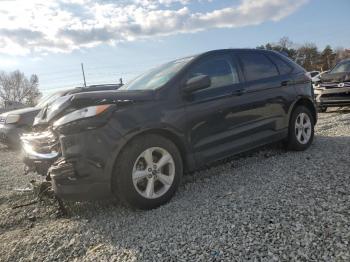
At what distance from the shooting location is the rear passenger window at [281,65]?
19.1 ft

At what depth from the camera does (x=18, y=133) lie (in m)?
9.44

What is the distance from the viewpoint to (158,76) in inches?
189

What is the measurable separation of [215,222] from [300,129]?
123 inches

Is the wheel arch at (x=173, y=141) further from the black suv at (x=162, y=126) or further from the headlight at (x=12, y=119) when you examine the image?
the headlight at (x=12, y=119)

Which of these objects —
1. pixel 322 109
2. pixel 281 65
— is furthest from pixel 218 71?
pixel 322 109

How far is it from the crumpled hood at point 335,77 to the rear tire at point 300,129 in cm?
550

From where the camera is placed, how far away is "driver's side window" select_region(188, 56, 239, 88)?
465 cm

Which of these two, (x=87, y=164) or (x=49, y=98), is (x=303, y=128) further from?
(x=49, y=98)

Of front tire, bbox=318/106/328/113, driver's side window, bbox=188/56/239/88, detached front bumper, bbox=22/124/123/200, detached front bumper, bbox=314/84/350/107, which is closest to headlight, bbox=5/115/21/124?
detached front bumper, bbox=22/124/123/200

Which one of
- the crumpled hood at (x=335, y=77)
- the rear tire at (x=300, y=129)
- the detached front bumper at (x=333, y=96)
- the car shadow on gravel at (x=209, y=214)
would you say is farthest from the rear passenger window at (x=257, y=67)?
the crumpled hood at (x=335, y=77)

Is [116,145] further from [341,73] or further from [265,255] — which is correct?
[341,73]

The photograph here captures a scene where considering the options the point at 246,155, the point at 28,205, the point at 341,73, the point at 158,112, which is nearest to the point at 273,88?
the point at 246,155

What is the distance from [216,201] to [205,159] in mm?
648

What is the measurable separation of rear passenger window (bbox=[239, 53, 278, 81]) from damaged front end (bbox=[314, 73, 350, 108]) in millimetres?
6019
